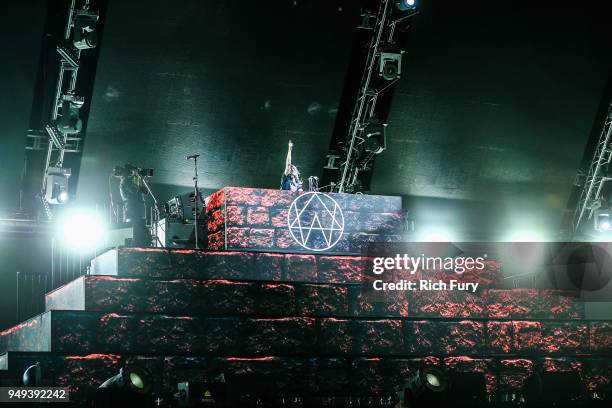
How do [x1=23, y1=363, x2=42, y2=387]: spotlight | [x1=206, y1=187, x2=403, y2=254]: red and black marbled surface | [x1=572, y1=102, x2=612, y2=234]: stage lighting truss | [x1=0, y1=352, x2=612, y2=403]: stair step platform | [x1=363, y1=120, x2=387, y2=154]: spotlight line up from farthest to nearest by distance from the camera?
[x1=572, y1=102, x2=612, y2=234]: stage lighting truss, [x1=363, y1=120, x2=387, y2=154]: spotlight, [x1=206, y1=187, x2=403, y2=254]: red and black marbled surface, [x1=0, y1=352, x2=612, y2=403]: stair step platform, [x1=23, y1=363, x2=42, y2=387]: spotlight

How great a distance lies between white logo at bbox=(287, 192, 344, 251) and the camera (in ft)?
31.3

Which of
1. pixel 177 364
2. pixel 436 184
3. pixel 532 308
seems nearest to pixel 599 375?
pixel 532 308

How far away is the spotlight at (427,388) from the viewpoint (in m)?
6.92

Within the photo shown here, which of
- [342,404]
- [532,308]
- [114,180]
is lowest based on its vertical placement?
[342,404]

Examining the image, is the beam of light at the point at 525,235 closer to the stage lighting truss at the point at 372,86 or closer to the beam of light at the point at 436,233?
the beam of light at the point at 436,233

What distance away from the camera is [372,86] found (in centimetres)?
1341

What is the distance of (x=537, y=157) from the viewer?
50.5ft

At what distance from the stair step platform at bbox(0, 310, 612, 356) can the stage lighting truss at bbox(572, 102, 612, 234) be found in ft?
20.1

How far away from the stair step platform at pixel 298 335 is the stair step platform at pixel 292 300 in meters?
0.19

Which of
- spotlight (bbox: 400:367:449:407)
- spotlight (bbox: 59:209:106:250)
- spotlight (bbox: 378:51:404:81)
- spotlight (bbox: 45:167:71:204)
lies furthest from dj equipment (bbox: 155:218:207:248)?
spotlight (bbox: 400:367:449:407)

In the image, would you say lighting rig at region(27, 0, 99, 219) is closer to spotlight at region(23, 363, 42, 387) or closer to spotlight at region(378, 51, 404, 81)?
spotlight at region(378, 51, 404, 81)

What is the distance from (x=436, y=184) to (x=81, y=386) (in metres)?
9.07

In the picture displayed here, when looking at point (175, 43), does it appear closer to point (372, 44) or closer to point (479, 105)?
point (372, 44)

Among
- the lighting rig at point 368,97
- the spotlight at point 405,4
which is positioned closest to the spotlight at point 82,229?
the lighting rig at point 368,97
